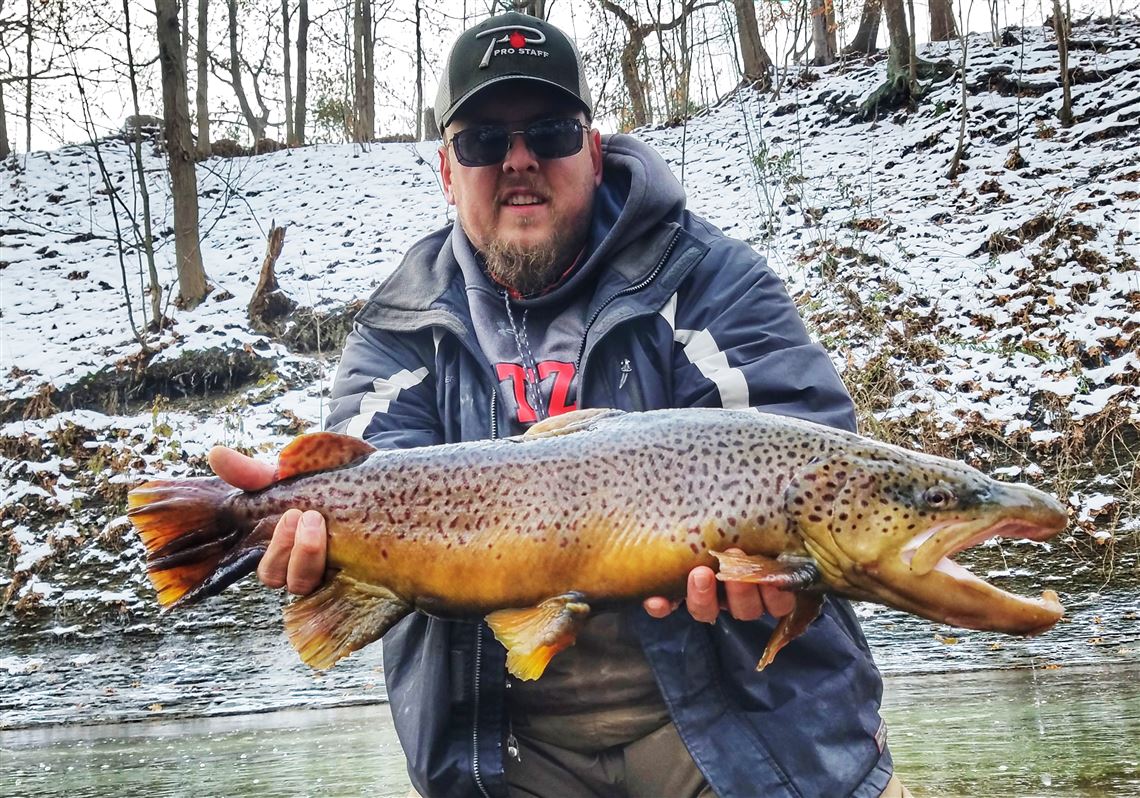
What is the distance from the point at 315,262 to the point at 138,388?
356cm

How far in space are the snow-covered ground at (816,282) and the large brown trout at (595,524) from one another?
15.5 ft

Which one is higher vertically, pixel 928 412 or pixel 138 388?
pixel 138 388

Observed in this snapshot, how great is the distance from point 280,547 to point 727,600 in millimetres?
1022

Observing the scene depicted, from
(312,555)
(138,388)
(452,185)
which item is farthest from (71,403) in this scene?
(312,555)

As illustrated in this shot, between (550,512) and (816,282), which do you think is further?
(816,282)

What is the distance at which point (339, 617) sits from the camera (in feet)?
7.59

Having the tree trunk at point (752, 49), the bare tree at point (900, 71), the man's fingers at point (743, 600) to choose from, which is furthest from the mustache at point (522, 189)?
the tree trunk at point (752, 49)

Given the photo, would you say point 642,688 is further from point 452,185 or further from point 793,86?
point 793,86

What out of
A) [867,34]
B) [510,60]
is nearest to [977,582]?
[510,60]

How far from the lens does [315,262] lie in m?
13.0

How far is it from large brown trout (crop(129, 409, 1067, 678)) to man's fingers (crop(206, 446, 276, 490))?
3 cm

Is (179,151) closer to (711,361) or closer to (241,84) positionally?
(711,361)

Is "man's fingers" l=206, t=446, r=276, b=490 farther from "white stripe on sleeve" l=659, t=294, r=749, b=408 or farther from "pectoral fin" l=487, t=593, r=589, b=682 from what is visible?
"white stripe on sleeve" l=659, t=294, r=749, b=408

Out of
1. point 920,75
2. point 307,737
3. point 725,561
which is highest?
point 920,75
